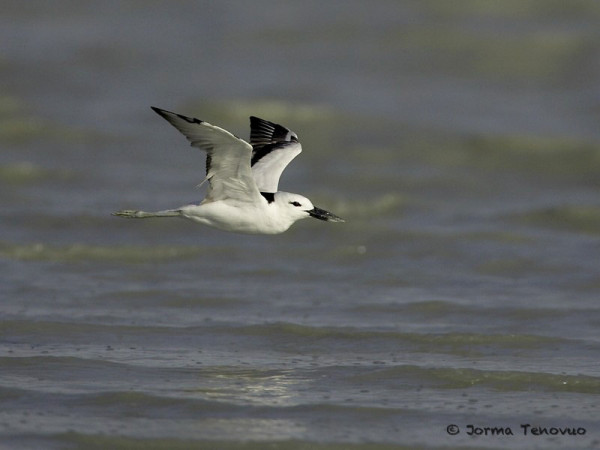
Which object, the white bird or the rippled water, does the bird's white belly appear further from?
the rippled water

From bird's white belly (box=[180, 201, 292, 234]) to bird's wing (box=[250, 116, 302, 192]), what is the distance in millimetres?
503

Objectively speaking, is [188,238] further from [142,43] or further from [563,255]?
[142,43]

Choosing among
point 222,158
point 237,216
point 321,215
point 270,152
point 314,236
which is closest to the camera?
point 222,158

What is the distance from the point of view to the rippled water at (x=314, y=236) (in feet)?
27.3

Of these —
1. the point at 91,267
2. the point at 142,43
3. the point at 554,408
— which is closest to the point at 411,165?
the point at 91,267

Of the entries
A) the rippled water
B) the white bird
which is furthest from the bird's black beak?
the rippled water

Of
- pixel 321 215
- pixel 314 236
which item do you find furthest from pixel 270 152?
pixel 314 236

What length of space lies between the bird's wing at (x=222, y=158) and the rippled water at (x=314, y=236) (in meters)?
1.28

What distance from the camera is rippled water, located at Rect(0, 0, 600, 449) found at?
8312mm

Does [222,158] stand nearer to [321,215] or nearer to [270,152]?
[321,215]

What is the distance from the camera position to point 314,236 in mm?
13969

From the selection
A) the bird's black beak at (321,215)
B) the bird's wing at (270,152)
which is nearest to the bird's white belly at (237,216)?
the bird's black beak at (321,215)

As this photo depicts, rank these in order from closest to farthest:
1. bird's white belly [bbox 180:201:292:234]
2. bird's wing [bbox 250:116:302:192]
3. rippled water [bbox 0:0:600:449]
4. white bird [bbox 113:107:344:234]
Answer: rippled water [bbox 0:0:600:449] < white bird [bbox 113:107:344:234] < bird's white belly [bbox 180:201:292:234] < bird's wing [bbox 250:116:302:192]

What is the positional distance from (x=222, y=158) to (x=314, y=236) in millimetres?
4904
